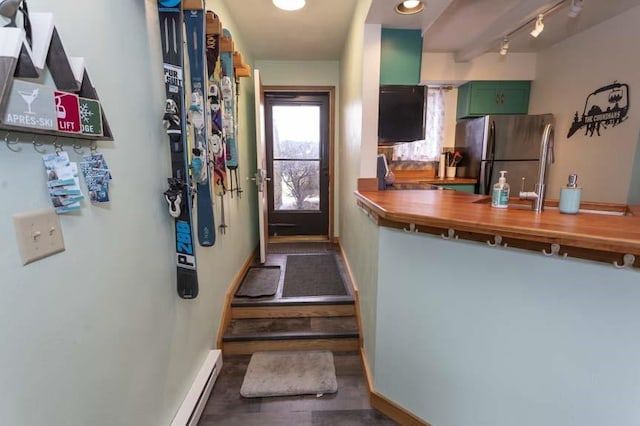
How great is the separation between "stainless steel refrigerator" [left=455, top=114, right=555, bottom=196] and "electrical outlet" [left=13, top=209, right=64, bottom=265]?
352 centimetres

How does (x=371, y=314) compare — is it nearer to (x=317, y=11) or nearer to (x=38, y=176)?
(x=38, y=176)

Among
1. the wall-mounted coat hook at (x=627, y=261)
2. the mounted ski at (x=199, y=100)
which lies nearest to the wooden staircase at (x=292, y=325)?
the mounted ski at (x=199, y=100)

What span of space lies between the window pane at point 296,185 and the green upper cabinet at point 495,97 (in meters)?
1.96

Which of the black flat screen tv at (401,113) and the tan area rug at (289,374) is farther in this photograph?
the black flat screen tv at (401,113)

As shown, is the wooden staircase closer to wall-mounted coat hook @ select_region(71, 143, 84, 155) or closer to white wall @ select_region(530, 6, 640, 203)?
wall-mounted coat hook @ select_region(71, 143, 84, 155)

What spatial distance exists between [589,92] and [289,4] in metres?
2.83

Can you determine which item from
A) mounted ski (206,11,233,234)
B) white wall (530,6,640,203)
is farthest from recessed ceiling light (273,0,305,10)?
white wall (530,6,640,203)

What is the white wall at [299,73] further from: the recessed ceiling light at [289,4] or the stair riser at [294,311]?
the stair riser at [294,311]

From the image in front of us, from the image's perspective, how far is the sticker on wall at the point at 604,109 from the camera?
244 centimetres

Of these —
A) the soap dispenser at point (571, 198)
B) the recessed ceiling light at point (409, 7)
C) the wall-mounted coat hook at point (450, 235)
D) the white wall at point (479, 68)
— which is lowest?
the wall-mounted coat hook at point (450, 235)

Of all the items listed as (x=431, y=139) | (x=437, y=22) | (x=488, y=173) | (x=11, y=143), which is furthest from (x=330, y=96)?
(x=11, y=143)

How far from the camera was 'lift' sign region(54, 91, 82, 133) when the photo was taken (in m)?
0.68

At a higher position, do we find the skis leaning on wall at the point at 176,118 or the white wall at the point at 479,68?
the white wall at the point at 479,68

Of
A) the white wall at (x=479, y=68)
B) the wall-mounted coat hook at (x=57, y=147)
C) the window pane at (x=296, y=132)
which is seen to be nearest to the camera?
the wall-mounted coat hook at (x=57, y=147)
